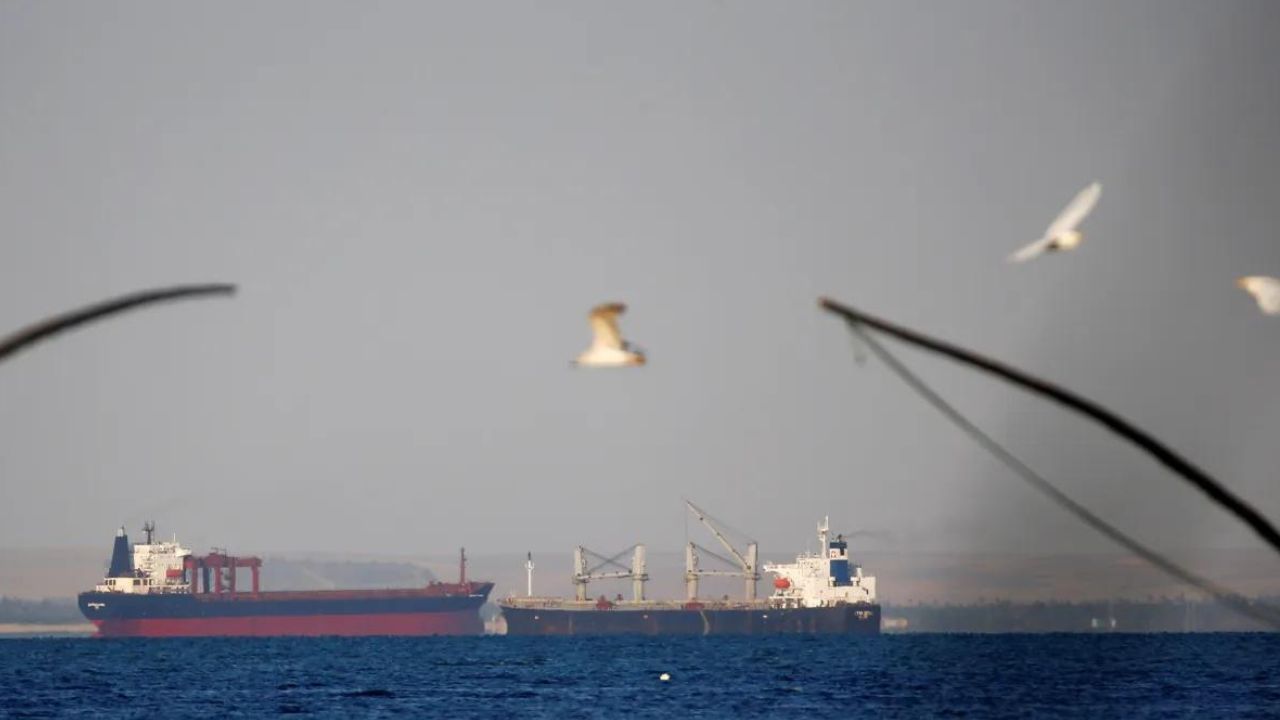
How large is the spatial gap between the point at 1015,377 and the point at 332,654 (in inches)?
6580

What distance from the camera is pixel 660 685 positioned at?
10438cm

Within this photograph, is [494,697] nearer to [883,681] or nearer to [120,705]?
[120,705]

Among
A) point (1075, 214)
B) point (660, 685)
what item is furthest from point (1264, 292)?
point (660, 685)

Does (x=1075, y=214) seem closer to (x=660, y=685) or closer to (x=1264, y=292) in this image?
(x=1264, y=292)

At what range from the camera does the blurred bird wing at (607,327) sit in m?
10.9

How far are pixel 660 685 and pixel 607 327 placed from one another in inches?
3732

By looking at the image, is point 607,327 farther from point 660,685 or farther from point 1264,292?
point 660,685

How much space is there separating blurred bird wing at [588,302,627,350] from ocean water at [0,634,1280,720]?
6702cm

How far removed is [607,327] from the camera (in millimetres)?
11078

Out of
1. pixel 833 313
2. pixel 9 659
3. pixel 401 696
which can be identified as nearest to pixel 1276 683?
pixel 401 696

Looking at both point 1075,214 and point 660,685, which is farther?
point 660,685

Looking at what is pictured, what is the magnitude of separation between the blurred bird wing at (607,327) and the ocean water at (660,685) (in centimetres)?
6702

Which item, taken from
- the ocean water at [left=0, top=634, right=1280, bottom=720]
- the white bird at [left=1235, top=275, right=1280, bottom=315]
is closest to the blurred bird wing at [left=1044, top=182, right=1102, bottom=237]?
the white bird at [left=1235, top=275, right=1280, bottom=315]

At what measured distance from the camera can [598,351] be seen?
11.1 m
